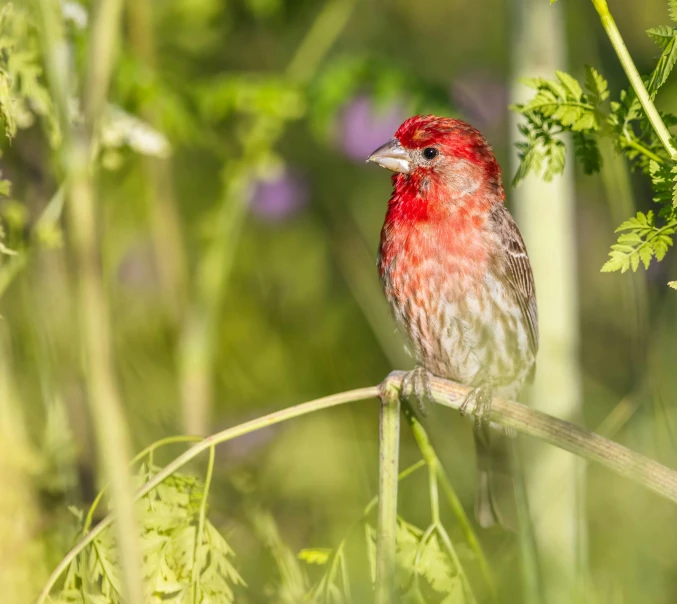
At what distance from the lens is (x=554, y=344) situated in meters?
3.16

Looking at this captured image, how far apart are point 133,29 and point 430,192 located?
1466 millimetres

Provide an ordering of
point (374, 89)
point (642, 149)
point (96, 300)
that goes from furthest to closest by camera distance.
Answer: point (374, 89) → point (642, 149) → point (96, 300)

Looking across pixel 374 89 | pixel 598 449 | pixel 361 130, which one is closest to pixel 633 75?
pixel 598 449

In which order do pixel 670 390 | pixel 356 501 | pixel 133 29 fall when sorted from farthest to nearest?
pixel 133 29 < pixel 356 501 < pixel 670 390

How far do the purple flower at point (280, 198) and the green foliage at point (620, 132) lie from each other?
3.37 metres

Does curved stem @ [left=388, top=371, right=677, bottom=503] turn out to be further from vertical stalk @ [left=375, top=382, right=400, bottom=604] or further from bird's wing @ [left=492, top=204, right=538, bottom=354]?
bird's wing @ [left=492, top=204, right=538, bottom=354]

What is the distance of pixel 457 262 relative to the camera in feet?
10.6

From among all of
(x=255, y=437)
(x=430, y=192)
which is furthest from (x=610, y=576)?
(x=255, y=437)

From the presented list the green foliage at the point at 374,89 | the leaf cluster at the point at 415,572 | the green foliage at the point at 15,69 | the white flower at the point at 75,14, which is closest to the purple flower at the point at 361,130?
the green foliage at the point at 374,89

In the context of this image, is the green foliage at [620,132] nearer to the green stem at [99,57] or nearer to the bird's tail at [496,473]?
the green stem at [99,57]

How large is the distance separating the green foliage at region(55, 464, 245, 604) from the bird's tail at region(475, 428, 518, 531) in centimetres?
152

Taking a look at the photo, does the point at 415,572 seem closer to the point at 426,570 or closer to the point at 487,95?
the point at 426,570

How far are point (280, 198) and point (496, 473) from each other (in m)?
2.28

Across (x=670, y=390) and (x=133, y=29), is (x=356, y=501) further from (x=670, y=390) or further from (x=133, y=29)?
(x=133, y=29)
